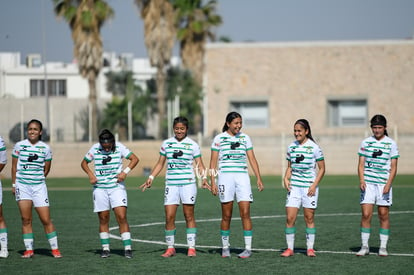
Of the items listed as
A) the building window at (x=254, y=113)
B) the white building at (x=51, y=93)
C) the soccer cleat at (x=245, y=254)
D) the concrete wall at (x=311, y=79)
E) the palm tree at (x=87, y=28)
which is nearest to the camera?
the soccer cleat at (x=245, y=254)

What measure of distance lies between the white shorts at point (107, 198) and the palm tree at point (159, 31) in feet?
128

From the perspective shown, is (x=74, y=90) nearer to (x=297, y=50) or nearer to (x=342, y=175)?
(x=297, y=50)

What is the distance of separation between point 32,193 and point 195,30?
48057mm

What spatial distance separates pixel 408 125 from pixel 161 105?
1450 cm

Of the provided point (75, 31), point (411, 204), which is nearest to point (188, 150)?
Answer: point (411, 204)

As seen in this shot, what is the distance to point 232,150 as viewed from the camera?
14.3 m

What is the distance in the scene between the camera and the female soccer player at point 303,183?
14242mm

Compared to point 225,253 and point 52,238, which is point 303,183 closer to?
point 225,253

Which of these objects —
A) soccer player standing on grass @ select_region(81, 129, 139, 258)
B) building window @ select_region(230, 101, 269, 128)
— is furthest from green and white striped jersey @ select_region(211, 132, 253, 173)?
building window @ select_region(230, 101, 269, 128)

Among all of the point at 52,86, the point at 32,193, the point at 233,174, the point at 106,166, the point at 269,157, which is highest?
the point at 52,86

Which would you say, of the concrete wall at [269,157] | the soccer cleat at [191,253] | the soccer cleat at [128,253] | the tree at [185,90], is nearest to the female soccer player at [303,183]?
the soccer cleat at [191,253]

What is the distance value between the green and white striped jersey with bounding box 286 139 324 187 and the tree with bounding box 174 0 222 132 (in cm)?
4620

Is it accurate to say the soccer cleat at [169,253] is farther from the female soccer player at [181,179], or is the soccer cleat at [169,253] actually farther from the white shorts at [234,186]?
the white shorts at [234,186]

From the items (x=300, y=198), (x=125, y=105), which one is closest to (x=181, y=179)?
(x=300, y=198)
